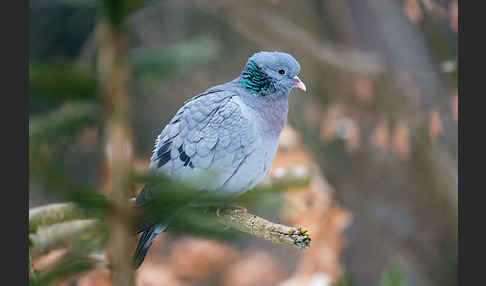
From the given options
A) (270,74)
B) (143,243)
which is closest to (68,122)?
(143,243)

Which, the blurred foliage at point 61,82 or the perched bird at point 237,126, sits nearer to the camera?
the blurred foliage at point 61,82

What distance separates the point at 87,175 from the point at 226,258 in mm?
1088

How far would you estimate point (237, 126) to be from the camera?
3.17 ft

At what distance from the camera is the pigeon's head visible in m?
0.91

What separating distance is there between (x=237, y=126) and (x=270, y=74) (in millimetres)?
127

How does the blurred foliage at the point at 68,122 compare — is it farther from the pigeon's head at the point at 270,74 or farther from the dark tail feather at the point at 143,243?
the pigeon's head at the point at 270,74

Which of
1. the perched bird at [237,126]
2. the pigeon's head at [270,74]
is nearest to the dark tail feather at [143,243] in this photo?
the perched bird at [237,126]

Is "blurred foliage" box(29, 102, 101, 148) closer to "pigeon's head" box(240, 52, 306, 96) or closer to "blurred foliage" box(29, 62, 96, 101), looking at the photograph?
"blurred foliage" box(29, 62, 96, 101)

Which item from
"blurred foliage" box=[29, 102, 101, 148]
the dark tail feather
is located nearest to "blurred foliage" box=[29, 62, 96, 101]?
"blurred foliage" box=[29, 102, 101, 148]

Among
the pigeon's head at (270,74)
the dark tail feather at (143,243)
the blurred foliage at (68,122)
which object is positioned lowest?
the dark tail feather at (143,243)

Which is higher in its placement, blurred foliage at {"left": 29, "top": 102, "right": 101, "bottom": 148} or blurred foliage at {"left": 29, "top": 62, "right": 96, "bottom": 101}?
blurred foliage at {"left": 29, "top": 62, "right": 96, "bottom": 101}

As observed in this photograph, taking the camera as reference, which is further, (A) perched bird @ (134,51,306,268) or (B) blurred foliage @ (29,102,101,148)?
(A) perched bird @ (134,51,306,268)

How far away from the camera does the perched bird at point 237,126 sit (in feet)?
2.99

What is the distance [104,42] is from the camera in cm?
45
